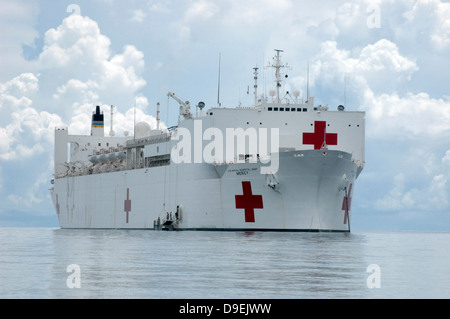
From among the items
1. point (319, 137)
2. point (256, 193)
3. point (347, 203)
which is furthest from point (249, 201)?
point (319, 137)

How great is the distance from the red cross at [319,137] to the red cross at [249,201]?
378cm

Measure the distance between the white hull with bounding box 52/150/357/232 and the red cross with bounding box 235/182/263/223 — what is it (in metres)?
0.07

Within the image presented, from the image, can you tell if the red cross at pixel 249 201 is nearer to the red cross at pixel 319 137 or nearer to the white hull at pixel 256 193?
the white hull at pixel 256 193

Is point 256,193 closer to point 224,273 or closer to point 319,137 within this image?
point 319,137

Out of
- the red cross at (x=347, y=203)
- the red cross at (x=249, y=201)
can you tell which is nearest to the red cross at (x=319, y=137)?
the red cross at (x=347, y=203)

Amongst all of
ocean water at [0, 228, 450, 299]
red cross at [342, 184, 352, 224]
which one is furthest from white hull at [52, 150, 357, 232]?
ocean water at [0, 228, 450, 299]

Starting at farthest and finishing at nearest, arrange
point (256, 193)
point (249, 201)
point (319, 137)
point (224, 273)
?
point (319, 137) < point (249, 201) < point (256, 193) < point (224, 273)

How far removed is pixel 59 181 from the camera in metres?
60.1

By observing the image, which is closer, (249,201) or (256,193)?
(256,193)

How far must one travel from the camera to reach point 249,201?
34.6 metres

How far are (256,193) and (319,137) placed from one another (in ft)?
15.1

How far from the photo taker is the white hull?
1299 inches

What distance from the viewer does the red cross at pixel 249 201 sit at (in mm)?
34344

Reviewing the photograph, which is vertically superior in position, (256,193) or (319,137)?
(319,137)
